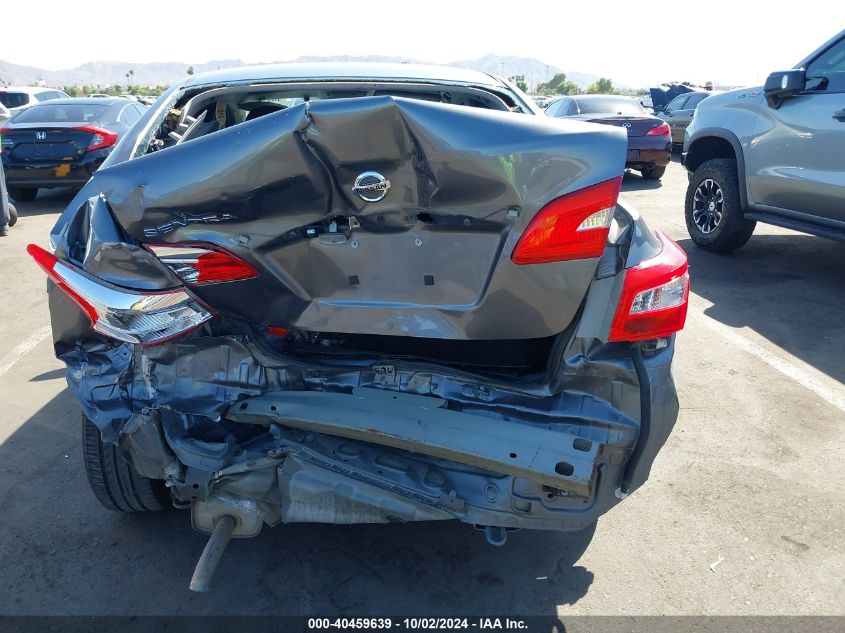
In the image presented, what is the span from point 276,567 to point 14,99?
1845 cm

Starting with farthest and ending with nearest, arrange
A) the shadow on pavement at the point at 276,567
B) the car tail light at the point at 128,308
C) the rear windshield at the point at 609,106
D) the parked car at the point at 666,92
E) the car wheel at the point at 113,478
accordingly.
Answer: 1. the parked car at the point at 666,92
2. the rear windshield at the point at 609,106
3. the car wheel at the point at 113,478
4. the shadow on pavement at the point at 276,567
5. the car tail light at the point at 128,308

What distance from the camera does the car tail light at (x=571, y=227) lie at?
1911 mm

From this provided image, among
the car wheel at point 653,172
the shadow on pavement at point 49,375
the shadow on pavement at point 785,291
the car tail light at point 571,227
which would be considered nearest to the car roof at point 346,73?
the car tail light at point 571,227

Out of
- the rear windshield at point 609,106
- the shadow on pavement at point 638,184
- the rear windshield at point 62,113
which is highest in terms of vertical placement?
the rear windshield at point 609,106

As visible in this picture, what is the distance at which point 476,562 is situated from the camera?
2.61 metres

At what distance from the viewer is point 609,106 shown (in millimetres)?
11570

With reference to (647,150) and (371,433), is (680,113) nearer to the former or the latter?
(647,150)

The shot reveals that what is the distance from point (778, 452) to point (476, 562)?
1.80 meters

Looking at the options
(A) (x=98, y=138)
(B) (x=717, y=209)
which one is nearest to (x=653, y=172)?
(B) (x=717, y=209)

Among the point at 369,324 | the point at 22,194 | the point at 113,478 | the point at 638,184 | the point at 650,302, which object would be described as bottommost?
the point at 22,194

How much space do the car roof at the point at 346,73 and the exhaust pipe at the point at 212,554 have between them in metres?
2.03

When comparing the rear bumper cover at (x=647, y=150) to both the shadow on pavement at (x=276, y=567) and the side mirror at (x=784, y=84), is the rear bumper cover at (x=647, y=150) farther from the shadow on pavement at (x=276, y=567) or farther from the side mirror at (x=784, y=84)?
the shadow on pavement at (x=276, y=567)

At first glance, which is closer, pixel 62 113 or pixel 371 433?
pixel 371 433

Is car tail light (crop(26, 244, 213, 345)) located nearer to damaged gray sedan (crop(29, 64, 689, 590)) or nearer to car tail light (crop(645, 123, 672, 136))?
damaged gray sedan (crop(29, 64, 689, 590))
